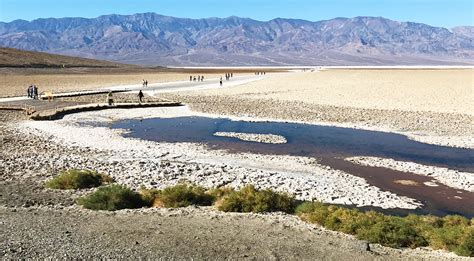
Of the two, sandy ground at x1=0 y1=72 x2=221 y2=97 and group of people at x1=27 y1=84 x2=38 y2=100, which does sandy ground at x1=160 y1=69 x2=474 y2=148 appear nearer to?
group of people at x1=27 y1=84 x2=38 y2=100

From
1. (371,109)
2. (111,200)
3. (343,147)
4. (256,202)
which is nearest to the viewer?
(111,200)

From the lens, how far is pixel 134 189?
56.4 ft

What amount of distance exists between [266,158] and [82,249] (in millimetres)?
13197

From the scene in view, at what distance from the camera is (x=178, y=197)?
611 inches

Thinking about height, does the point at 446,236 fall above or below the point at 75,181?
above

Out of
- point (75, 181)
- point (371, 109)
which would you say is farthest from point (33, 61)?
point (75, 181)

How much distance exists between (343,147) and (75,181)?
48.6 ft

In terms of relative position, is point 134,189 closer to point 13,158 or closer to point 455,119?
point 13,158

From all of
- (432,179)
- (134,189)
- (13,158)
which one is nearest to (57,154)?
(13,158)

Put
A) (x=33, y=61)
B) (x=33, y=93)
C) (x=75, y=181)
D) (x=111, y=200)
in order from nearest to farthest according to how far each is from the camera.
A: (x=111, y=200), (x=75, y=181), (x=33, y=93), (x=33, y=61)

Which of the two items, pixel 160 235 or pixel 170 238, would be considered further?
pixel 160 235

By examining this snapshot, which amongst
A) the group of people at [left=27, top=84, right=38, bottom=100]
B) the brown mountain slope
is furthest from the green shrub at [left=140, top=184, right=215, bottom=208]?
the brown mountain slope

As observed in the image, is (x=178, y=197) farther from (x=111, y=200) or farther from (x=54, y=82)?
(x=54, y=82)

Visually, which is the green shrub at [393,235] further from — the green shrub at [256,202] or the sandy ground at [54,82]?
the sandy ground at [54,82]
